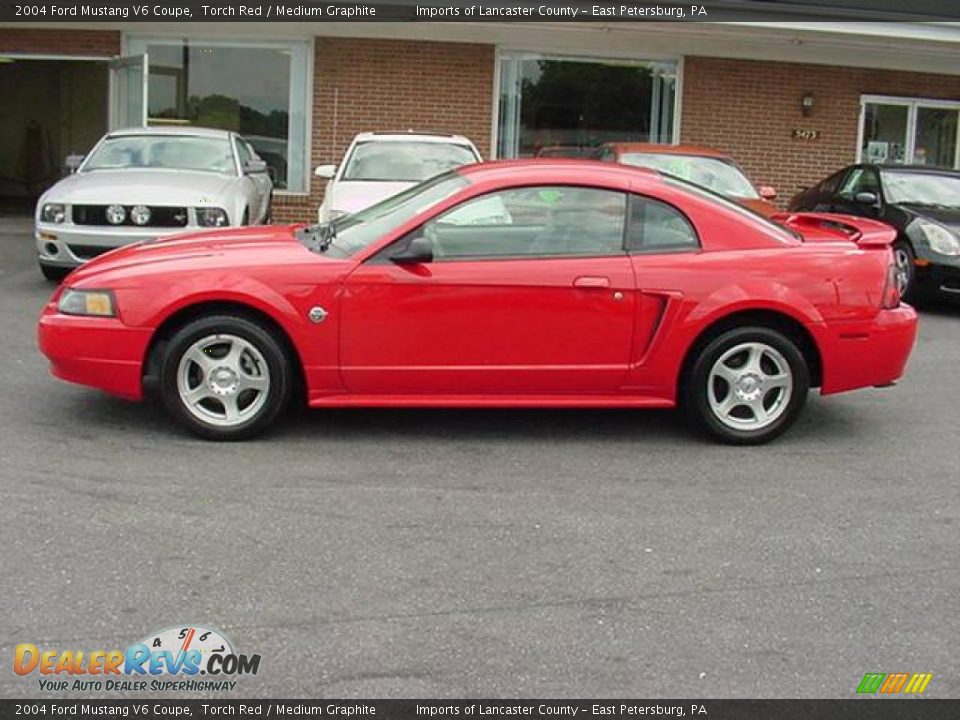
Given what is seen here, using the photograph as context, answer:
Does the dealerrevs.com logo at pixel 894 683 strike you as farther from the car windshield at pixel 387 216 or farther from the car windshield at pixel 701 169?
the car windshield at pixel 701 169

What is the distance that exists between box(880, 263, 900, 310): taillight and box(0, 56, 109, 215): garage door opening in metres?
17.6

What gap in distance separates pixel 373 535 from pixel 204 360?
162cm

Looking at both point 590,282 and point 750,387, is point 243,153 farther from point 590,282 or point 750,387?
point 750,387

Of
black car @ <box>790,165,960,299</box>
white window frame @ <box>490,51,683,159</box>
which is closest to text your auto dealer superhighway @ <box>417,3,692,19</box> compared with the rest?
white window frame @ <box>490,51,683,159</box>

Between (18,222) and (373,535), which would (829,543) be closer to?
(373,535)

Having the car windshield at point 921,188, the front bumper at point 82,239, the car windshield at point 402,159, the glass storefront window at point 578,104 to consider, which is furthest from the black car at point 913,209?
the front bumper at point 82,239

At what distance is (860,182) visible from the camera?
463 inches

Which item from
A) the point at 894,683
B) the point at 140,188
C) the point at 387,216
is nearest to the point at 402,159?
the point at 140,188

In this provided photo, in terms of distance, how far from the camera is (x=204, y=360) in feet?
17.9

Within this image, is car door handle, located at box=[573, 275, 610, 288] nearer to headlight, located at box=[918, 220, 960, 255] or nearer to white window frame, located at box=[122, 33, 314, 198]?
headlight, located at box=[918, 220, 960, 255]

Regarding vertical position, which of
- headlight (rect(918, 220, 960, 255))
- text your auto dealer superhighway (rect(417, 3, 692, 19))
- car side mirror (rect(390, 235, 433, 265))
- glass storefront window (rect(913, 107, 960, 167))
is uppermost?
text your auto dealer superhighway (rect(417, 3, 692, 19))

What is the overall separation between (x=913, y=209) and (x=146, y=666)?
9387 mm

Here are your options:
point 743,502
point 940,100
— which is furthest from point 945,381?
point 940,100

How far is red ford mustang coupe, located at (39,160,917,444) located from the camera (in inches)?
213
